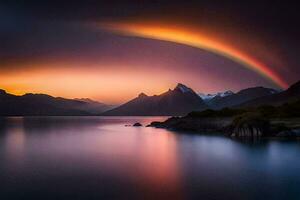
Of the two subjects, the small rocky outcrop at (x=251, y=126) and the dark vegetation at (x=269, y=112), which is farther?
the dark vegetation at (x=269, y=112)

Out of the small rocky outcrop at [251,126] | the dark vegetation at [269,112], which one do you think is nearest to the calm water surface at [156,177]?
the small rocky outcrop at [251,126]

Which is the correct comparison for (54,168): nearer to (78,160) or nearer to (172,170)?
(78,160)

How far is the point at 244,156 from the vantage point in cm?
5891

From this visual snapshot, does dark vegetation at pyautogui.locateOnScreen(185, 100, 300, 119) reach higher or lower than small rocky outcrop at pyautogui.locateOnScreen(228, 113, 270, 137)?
higher

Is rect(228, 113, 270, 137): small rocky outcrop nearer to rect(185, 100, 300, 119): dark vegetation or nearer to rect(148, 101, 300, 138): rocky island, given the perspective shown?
rect(148, 101, 300, 138): rocky island

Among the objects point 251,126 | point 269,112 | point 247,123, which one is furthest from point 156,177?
point 269,112

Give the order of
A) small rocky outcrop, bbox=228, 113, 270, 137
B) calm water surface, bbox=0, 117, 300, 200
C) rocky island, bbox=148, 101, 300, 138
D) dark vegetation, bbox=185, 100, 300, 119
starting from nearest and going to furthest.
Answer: calm water surface, bbox=0, 117, 300, 200, rocky island, bbox=148, 101, 300, 138, small rocky outcrop, bbox=228, 113, 270, 137, dark vegetation, bbox=185, 100, 300, 119

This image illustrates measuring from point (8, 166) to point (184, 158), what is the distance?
26.1 metres

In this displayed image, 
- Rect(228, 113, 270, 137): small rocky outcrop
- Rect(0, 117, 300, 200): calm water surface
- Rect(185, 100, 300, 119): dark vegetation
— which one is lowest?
Rect(0, 117, 300, 200): calm water surface

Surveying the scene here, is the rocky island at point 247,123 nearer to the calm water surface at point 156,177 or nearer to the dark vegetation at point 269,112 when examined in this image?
the dark vegetation at point 269,112

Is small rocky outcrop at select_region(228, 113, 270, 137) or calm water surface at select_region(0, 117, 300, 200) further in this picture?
small rocky outcrop at select_region(228, 113, 270, 137)

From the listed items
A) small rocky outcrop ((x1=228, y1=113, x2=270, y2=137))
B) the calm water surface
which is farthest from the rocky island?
the calm water surface

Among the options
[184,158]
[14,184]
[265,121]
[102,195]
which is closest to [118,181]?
[102,195]

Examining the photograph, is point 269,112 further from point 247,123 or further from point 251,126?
point 247,123
